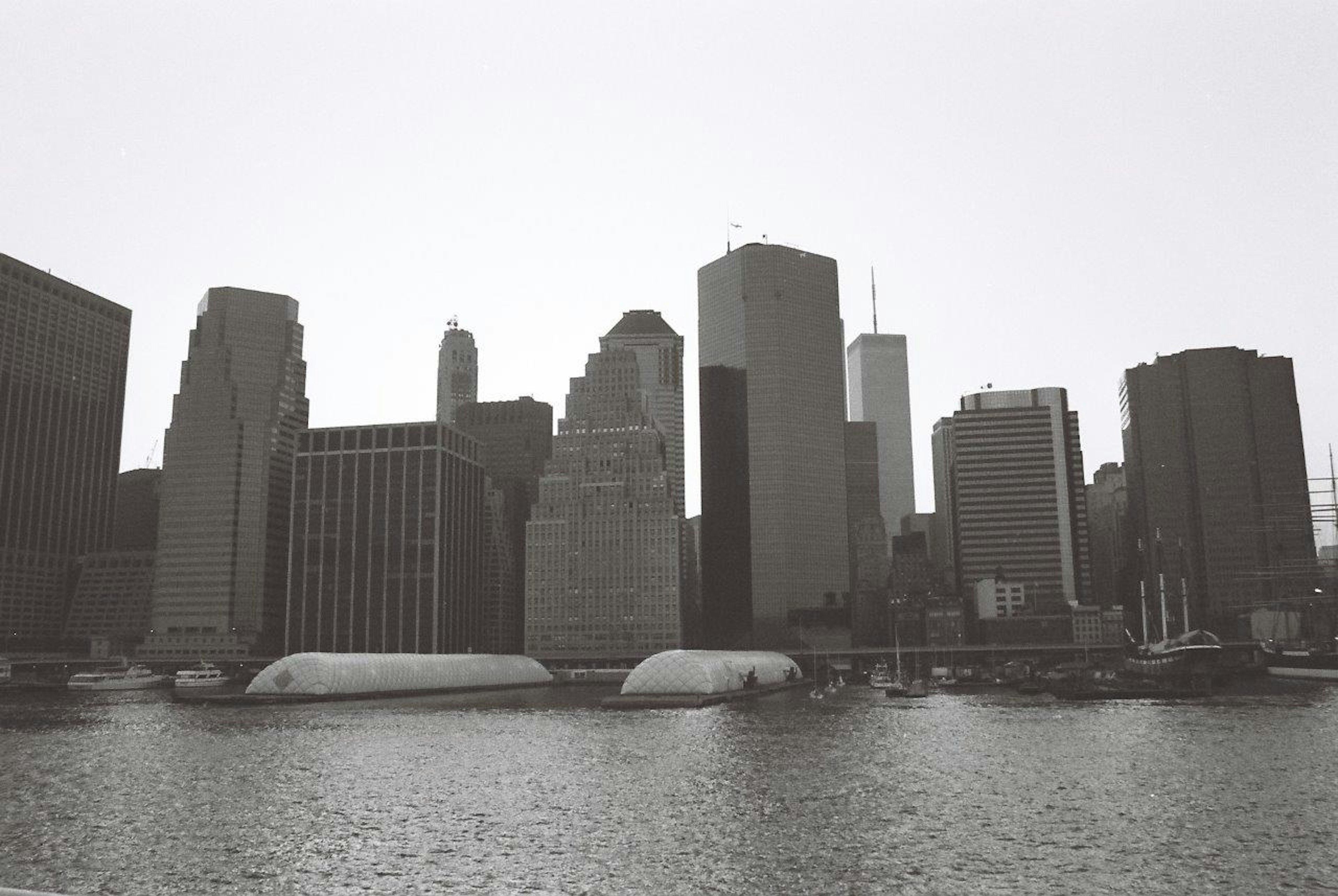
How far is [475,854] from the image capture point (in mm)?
57344

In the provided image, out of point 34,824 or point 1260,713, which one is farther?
point 1260,713

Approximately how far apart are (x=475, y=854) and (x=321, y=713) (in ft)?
440

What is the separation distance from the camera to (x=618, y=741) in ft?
413

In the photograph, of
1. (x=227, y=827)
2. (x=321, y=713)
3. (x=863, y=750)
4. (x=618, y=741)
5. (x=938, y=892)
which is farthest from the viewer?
(x=321, y=713)

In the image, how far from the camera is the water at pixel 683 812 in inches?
2037

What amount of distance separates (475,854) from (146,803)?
31494mm

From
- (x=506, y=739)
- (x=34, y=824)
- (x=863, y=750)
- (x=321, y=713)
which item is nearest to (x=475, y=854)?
(x=34, y=824)

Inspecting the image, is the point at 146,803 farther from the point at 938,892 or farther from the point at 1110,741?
the point at 1110,741

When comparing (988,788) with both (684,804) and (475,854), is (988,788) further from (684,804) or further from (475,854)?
(475,854)

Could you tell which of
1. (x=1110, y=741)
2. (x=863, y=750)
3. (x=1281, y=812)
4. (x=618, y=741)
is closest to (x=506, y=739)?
(x=618, y=741)

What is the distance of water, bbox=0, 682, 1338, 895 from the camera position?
2037 inches

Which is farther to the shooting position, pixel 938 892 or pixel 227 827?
pixel 227 827

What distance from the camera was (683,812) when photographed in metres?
71.4

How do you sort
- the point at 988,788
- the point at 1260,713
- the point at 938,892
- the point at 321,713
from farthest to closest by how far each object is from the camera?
the point at 321,713 < the point at 1260,713 < the point at 988,788 < the point at 938,892
